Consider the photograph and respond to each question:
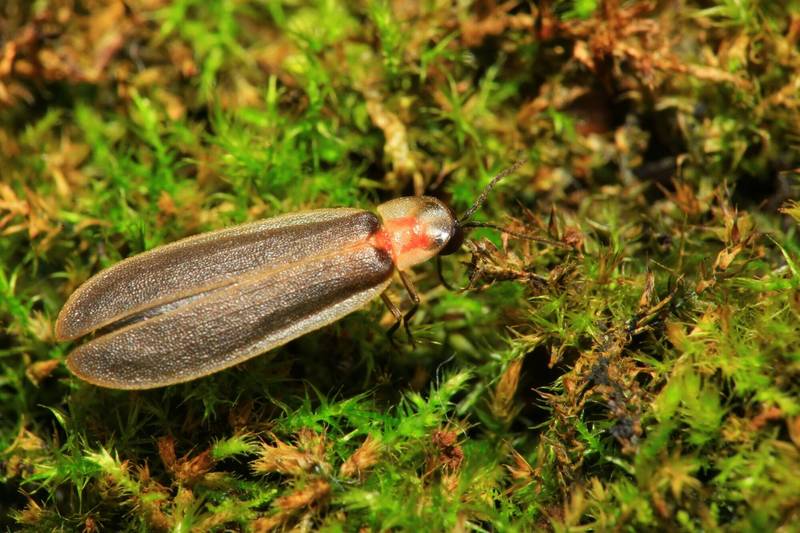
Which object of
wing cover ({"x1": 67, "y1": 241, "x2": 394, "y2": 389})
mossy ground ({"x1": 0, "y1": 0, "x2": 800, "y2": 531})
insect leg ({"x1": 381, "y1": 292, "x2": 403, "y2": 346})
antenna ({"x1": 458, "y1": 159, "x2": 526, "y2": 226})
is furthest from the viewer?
antenna ({"x1": 458, "y1": 159, "x2": 526, "y2": 226})

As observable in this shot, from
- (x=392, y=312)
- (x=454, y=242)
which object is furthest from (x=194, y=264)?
(x=454, y=242)

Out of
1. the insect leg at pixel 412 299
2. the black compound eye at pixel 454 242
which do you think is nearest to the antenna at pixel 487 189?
the black compound eye at pixel 454 242

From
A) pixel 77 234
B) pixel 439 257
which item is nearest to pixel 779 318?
pixel 439 257

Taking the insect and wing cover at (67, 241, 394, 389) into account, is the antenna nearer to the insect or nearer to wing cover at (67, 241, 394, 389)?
the insect

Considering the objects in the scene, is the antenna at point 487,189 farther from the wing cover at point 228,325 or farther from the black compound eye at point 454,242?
the wing cover at point 228,325

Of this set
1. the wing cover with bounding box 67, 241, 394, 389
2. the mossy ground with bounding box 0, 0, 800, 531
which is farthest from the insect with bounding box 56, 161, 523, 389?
the mossy ground with bounding box 0, 0, 800, 531

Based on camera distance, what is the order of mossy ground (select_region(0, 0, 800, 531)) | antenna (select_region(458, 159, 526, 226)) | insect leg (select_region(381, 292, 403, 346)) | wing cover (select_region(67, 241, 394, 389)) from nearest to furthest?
mossy ground (select_region(0, 0, 800, 531))
wing cover (select_region(67, 241, 394, 389))
insect leg (select_region(381, 292, 403, 346))
antenna (select_region(458, 159, 526, 226))

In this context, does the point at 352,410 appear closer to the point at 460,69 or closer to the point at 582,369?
the point at 582,369

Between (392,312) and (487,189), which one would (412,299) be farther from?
(487,189)
